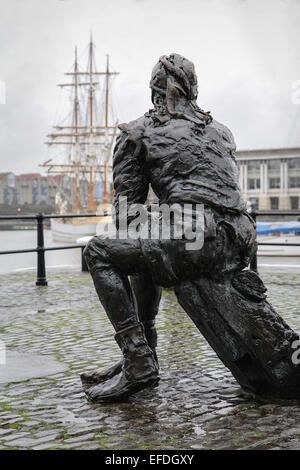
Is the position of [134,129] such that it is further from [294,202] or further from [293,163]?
[293,163]

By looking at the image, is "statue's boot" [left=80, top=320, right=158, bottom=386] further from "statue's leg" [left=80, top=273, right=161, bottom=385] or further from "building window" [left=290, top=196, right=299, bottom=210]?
"building window" [left=290, top=196, right=299, bottom=210]

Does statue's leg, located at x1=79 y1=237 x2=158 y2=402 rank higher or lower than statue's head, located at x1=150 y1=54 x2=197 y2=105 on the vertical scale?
lower

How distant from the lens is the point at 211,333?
362 cm

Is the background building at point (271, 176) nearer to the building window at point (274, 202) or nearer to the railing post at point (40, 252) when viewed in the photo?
the building window at point (274, 202)

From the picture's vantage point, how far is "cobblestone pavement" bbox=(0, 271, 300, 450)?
3.09 meters

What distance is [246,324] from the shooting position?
3.54 metres

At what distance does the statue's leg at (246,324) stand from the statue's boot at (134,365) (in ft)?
1.06

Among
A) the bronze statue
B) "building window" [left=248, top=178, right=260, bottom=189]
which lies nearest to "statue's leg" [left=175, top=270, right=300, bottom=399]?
the bronze statue

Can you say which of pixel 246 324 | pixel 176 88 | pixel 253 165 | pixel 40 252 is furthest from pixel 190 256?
pixel 253 165

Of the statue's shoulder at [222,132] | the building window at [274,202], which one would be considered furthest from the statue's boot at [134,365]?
the building window at [274,202]

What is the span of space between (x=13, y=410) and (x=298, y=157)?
109397 mm

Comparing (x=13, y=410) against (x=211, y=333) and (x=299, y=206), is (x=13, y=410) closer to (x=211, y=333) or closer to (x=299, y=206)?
(x=211, y=333)

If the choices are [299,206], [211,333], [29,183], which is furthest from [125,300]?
[299,206]

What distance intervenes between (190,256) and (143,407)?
885mm
